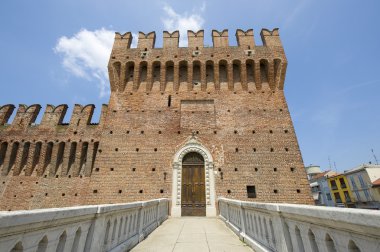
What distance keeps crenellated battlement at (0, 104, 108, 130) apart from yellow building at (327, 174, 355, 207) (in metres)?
39.3

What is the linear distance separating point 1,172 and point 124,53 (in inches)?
506

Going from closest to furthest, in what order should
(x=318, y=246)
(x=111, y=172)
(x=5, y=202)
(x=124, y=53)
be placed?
1. (x=318, y=246)
2. (x=111, y=172)
3. (x=5, y=202)
4. (x=124, y=53)

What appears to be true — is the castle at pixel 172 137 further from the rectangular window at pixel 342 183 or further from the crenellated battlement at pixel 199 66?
the rectangular window at pixel 342 183

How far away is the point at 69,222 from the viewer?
2.52 metres

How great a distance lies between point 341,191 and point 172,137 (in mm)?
36818

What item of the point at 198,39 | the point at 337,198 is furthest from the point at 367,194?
the point at 198,39

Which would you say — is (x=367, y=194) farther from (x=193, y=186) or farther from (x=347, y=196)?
(x=193, y=186)

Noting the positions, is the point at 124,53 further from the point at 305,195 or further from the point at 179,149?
the point at 305,195

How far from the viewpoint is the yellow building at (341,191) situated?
33.6 m

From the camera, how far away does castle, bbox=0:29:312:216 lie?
11.9m

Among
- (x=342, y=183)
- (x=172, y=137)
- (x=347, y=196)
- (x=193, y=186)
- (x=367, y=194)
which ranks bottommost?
(x=193, y=186)

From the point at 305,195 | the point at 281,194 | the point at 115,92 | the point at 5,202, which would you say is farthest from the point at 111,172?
the point at 305,195

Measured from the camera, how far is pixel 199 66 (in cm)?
1578

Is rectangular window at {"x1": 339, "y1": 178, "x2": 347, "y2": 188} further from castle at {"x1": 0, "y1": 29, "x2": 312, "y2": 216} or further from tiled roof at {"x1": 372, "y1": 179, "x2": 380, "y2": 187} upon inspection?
castle at {"x1": 0, "y1": 29, "x2": 312, "y2": 216}
